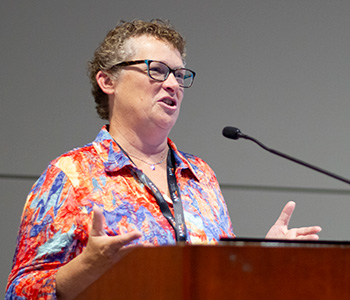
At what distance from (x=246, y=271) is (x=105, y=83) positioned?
3.83 ft

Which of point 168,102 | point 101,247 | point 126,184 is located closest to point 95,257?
point 101,247

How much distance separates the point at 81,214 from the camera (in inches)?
60.9

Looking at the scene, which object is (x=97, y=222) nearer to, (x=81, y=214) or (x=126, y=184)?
(x=81, y=214)

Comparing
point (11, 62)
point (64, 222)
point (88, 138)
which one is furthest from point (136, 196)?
point (11, 62)

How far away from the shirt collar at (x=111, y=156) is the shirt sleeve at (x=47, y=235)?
5.8 inches

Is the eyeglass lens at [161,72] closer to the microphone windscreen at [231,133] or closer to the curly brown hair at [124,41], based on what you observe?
A: the curly brown hair at [124,41]

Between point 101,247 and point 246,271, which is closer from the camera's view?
point 246,271

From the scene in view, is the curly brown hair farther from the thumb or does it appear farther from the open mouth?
the thumb

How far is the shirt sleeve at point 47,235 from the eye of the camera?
149 centimetres

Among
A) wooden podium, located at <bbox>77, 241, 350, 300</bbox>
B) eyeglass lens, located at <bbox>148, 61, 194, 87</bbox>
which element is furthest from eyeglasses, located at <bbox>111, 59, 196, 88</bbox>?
wooden podium, located at <bbox>77, 241, 350, 300</bbox>

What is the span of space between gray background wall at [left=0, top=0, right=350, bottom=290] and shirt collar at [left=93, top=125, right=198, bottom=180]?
1.06 meters

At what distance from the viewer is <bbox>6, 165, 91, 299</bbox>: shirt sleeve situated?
1.49 meters

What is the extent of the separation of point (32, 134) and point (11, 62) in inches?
14.4

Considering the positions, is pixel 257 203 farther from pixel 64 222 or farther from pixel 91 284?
pixel 91 284
